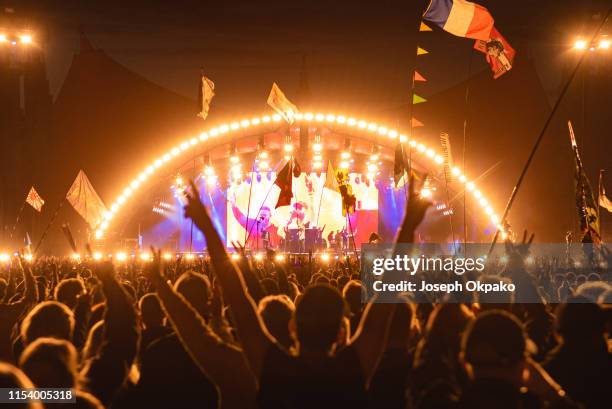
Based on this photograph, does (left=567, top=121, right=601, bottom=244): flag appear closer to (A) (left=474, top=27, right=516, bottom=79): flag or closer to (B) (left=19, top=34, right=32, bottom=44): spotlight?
(A) (left=474, top=27, right=516, bottom=79): flag

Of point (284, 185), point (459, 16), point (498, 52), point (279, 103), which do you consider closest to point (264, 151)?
point (279, 103)

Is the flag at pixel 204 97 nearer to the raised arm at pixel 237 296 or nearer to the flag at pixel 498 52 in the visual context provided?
the flag at pixel 498 52

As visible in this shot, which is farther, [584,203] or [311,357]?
[584,203]

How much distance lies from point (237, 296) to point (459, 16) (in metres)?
10.4

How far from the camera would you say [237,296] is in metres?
3.10

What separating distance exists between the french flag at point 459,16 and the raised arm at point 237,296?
9.90 metres

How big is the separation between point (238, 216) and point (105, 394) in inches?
1312

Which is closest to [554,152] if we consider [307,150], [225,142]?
[307,150]

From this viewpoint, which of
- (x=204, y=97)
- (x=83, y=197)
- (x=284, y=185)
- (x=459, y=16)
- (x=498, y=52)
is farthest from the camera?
(x=83, y=197)

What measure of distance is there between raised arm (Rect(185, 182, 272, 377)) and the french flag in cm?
990

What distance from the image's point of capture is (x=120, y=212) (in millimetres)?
29922

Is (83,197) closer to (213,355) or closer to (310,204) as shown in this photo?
(310,204)

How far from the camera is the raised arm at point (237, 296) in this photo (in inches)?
115

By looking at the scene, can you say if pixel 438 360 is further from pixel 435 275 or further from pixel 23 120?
pixel 23 120
